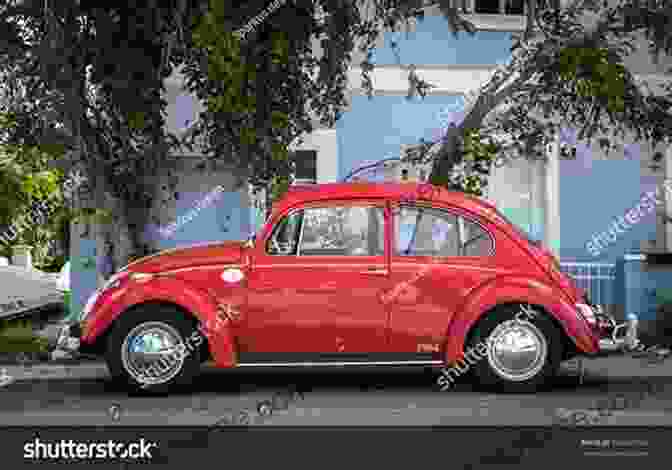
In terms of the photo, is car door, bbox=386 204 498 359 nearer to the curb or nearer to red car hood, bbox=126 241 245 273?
red car hood, bbox=126 241 245 273

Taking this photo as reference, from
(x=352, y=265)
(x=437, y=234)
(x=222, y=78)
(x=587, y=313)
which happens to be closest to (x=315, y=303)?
(x=352, y=265)

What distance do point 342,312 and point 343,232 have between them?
28.3 inches

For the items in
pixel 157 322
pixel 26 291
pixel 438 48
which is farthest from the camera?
pixel 26 291

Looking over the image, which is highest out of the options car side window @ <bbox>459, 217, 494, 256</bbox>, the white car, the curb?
car side window @ <bbox>459, 217, 494, 256</bbox>

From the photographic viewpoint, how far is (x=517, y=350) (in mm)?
8859

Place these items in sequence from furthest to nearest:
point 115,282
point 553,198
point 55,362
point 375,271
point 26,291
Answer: point 26,291 → point 553,198 → point 55,362 → point 115,282 → point 375,271

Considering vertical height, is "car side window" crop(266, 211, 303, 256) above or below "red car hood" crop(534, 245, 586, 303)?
above

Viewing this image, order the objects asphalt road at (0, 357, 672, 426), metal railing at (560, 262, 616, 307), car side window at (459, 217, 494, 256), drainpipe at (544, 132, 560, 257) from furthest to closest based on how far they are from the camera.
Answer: drainpipe at (544, 132, 560, 257) < metal railing at (560, 262, 616, 307) < car side window at (459, 217, 494, 256) < asphalt road at (0, 357, 672, 426)

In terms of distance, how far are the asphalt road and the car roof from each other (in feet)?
5.36

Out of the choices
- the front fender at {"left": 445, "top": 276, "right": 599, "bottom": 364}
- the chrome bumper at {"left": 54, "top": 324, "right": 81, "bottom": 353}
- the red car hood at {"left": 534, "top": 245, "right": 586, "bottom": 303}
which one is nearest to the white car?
the chrome bumper at {"left": 54, "top": 324, "right": 81, "bottom": 353}

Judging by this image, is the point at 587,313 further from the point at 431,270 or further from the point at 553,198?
the point at 553,198

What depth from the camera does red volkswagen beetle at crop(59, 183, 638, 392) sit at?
8.84 meters

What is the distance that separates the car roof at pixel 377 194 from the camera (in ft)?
30.2

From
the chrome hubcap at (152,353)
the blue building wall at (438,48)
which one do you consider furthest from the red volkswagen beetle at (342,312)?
the blue building wall at (438,48)
